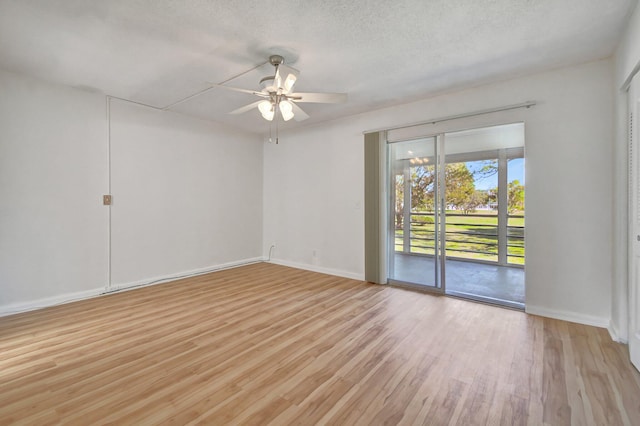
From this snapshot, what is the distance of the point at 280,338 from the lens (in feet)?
8.20

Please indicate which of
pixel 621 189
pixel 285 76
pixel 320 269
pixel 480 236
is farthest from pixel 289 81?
pixel 480 236

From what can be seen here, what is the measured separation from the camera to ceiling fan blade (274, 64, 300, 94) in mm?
2430

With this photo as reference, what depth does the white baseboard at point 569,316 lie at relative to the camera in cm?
273

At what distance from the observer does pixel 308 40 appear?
2408 millimetres

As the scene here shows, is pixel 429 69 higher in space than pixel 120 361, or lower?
higher

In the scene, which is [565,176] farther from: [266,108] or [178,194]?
[178,194]

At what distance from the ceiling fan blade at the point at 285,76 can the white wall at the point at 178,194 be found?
2752mm

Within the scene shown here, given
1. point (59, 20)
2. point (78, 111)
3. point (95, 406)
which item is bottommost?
point (95, 406)

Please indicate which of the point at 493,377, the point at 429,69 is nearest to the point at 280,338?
the point at 493,377

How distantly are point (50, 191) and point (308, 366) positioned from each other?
3697 mm

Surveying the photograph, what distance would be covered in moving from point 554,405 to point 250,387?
6.26 ft

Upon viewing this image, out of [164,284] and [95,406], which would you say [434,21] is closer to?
[95,406]

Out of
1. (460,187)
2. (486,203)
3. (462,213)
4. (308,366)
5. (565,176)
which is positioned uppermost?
(460,187)

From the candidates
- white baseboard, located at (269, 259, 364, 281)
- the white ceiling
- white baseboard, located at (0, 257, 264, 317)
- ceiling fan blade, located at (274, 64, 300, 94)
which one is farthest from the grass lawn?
white baseboard, located at (0, 257, 264, 317)
